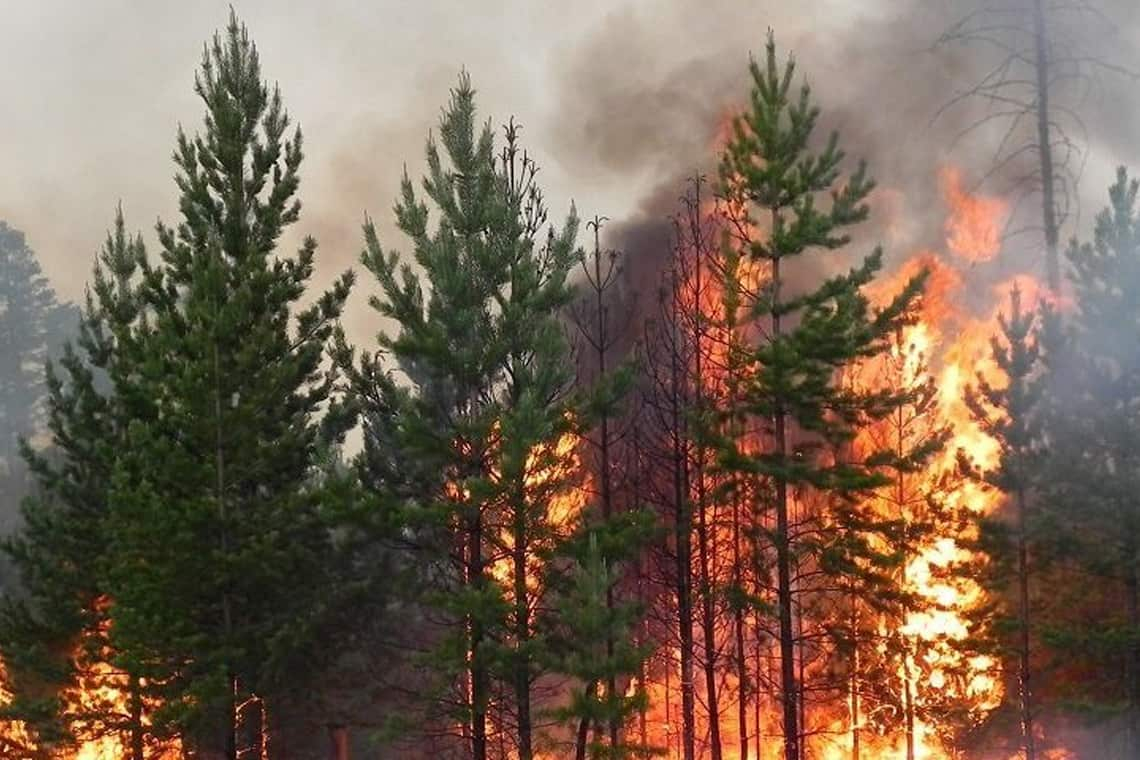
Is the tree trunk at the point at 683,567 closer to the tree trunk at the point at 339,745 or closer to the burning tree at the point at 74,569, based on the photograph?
the tree trunk at the point at 339,745

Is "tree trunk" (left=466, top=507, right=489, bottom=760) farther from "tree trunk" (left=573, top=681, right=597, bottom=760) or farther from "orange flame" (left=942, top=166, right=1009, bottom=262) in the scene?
"orange flame" (left=942, top=166, right=1009, bottom=262)

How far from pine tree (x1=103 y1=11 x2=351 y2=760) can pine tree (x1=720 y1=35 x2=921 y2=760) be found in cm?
668

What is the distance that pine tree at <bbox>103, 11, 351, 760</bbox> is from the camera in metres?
15.7

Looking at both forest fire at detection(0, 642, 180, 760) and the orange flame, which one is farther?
the orange flame

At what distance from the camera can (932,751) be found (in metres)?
23.7

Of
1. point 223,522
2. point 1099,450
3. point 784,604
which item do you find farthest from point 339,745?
point 1099,450

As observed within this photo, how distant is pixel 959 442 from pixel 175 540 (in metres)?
17.5

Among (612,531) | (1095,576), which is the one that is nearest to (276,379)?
(612,531)

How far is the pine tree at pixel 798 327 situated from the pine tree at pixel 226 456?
6679 mm

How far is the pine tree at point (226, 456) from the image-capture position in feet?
51.6

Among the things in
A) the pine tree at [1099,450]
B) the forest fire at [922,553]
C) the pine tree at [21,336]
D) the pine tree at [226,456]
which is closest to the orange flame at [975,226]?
the forest fire at [922,553]

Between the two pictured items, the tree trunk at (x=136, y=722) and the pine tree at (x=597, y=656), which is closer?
the pine tree at (x=597, y=656)

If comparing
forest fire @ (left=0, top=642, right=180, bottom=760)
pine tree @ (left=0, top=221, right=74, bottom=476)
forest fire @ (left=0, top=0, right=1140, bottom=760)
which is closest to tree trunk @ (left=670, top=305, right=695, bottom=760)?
forest fire @ (left=0, top=0, right=1140, bottom=760)

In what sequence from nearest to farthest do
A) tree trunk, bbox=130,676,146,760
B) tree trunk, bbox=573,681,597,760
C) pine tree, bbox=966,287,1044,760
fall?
1. tree trunk, bbox=573,681,597,760
2. tree trunk, bbox=130,676,146,760
3. pine tree, bbox=966,287,1044,760
